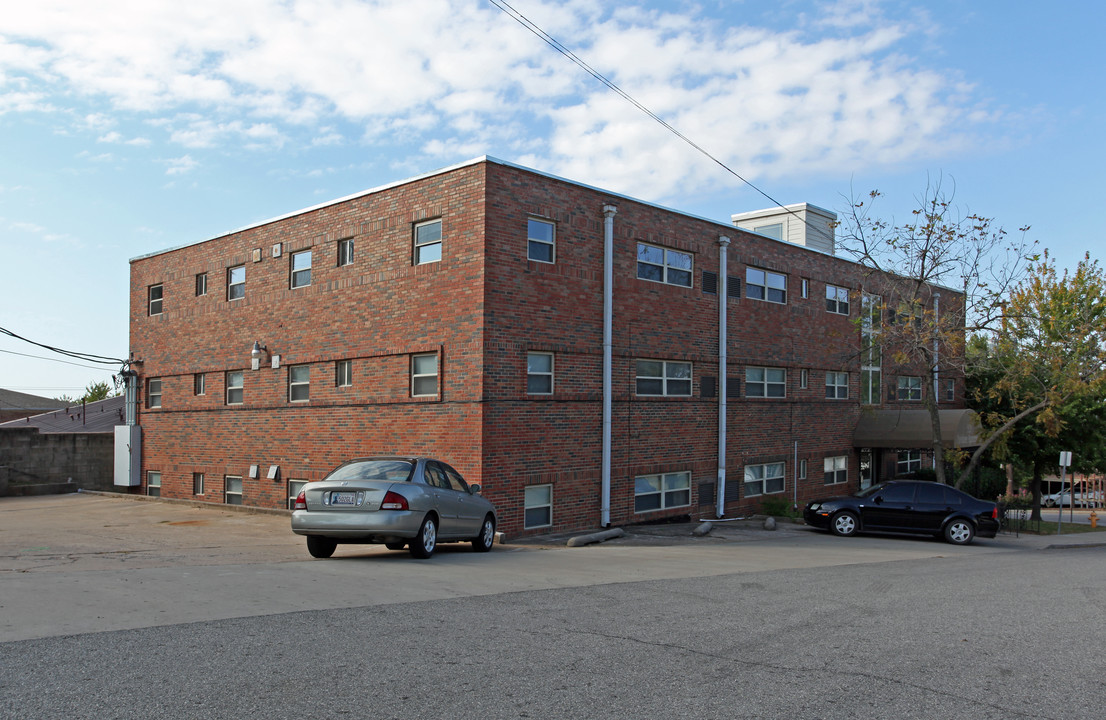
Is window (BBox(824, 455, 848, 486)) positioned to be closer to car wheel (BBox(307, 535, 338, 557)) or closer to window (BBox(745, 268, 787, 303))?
window (BBox(745, 268, 787, 303))

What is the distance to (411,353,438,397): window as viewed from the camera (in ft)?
58.7

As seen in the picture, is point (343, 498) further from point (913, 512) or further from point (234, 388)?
point (913, 512)

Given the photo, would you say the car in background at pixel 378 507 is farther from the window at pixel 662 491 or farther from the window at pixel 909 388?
the window at pixel 909 388

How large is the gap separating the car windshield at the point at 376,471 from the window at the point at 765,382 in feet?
44.5

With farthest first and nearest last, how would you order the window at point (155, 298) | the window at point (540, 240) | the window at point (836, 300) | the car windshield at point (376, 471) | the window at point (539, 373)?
the window at point (836, 300)
the window at point (155, 298)
the window at point (540, 240)
the window at point (539, 373)
the car windshield at point (376, 471)

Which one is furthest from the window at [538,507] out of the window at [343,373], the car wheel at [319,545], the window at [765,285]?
the window at [765,285]

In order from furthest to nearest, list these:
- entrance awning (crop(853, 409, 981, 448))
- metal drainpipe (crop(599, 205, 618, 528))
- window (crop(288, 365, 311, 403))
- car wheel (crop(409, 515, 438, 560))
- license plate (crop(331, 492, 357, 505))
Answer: entrance awning (crop(853, 409, 981, 448)) < window (crop(288, 365, 311, 403)) < metal drainpipe (crop(599, 205, 618, 528)) < car wheel (crop(409, 515, 438, 560)) < license plate (crop(331, 492, 357, 505))

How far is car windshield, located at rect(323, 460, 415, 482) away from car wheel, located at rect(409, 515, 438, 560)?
2.29 ft

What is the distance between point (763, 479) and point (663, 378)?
545cm

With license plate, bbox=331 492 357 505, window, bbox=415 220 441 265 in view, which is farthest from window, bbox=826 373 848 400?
license plate, bbox=331 492 357 505

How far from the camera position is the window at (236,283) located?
75.2 feet

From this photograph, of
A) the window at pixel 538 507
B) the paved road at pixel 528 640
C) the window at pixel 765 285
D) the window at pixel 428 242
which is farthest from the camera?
the window at pixel 765 285

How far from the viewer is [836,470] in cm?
2741

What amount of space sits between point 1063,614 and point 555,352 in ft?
36.7
